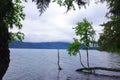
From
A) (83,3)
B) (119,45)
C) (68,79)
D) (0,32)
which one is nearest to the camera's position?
(0,32)

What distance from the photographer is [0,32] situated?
325 cm

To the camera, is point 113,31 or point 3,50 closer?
point 3,50

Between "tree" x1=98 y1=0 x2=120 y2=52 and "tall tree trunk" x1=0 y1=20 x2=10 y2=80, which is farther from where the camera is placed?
"tree" x1=98 y1=0 x2=120 y2=52

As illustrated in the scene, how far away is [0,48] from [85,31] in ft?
210

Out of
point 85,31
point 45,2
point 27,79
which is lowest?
point 27,79

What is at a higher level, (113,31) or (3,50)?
(113,31)

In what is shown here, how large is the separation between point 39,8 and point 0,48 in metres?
0.65

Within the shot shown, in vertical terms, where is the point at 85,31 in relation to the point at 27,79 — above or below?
above

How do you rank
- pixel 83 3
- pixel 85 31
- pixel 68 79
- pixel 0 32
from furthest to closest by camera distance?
1. pixel 85 31
2. pixel 68 79
3. pixel 83 3
4. pixel 0 32

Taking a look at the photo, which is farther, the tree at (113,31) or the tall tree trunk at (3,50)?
the tree at (113,31)

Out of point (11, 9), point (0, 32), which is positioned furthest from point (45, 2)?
point (0, 32)

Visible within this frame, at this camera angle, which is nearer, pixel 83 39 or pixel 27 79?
pixel 27 79

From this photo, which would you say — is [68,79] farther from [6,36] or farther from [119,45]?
[6,36]

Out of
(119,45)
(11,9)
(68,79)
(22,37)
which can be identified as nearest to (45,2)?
(11,9)
